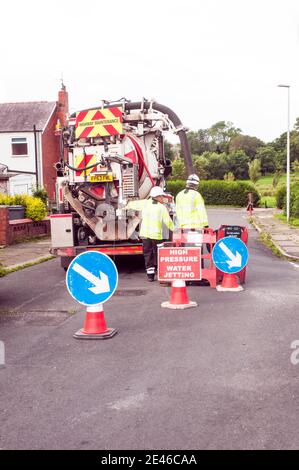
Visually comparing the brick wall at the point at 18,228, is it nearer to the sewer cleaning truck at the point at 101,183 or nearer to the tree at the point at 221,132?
the sewer cleaning truck at the point at 101,183

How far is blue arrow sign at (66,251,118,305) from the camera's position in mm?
7082

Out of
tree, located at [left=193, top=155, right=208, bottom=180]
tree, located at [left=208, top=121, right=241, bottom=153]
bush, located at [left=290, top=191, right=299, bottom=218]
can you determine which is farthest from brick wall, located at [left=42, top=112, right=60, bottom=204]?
tree, located at [left=208, top=121, right=241, bottom=153]

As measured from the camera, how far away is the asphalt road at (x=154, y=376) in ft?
14.2

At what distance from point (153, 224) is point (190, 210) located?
2.54 ft

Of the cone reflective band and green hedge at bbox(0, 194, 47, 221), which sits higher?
the cone reflective band

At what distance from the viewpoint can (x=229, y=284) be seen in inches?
405

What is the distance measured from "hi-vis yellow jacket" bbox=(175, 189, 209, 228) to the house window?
1210 inches

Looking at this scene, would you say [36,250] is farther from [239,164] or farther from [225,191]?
[239,164]

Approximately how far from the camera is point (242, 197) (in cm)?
5791

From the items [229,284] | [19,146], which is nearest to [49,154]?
[19,146]

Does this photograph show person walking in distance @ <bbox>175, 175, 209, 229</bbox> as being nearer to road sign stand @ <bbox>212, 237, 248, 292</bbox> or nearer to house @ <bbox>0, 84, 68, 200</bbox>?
road sign stand @ <bbox>212, 237, 248, 292</bbox>

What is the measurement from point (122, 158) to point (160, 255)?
344cm
